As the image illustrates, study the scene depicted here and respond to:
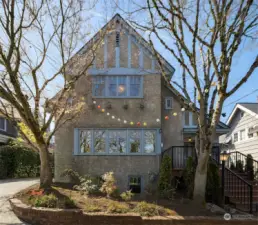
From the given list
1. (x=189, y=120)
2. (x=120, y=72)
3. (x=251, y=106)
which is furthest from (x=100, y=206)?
(x=251, y=106)

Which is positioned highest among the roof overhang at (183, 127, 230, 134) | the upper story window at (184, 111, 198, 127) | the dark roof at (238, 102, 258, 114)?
the dark roof at (238, 102, 258, 114)

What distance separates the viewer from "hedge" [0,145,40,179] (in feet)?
59.7

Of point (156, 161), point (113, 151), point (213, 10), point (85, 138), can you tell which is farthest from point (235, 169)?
point (213, 10)

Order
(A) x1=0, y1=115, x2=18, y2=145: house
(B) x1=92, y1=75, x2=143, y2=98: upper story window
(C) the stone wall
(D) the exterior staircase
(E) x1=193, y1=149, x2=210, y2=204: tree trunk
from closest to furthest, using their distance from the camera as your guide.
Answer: (C) the stone wall
(E) x1=193, y1=149, x2=210, y2=204: tree trunk
(D) the exterior staircase
(B) x1=92, y1=75, x2=143, y2=98: upper story window
(A) x1=0, y1=115, x2=18, y2=145: house

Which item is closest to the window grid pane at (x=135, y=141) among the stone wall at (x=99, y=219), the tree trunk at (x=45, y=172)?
the tree trunk at (x=45, y=172)

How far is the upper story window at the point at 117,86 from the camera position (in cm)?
1325

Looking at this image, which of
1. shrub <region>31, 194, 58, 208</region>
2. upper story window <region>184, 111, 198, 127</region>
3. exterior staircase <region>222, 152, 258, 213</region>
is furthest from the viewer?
upper story window <region>184, 111, 198, 127</region>

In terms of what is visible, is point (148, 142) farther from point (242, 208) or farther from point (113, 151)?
point (242, 208)

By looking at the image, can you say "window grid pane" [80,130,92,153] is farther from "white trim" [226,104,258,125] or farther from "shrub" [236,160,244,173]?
"white trim" [226,104,258,125]

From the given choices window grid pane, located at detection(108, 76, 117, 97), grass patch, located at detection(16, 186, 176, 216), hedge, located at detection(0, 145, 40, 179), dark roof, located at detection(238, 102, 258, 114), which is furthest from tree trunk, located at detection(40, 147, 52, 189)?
dark roof, located at detection(238, 102, 258, 114)

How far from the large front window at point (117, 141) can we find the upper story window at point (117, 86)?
5.67 ft

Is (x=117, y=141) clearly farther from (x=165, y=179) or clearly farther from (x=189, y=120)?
(x=189, y=120)

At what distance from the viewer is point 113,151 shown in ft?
42.8

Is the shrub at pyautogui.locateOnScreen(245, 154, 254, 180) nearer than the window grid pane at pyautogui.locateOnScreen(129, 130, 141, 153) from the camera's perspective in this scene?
No
